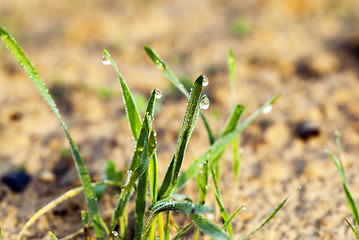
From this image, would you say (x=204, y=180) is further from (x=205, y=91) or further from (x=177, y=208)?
(x=205, y=91)

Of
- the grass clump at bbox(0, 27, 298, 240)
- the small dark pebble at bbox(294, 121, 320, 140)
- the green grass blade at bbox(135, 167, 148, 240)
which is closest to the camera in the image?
the grass clump at bbox(0, 27, 298, 240)

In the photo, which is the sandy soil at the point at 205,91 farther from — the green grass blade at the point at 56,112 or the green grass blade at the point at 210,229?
the green grass blade at the point at 210,229

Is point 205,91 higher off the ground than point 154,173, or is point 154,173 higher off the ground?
point 205,91

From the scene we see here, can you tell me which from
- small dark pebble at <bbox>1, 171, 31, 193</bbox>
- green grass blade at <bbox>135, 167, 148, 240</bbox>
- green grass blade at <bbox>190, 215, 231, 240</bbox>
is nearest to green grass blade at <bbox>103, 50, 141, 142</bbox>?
green grass blade at <bbox>135, 167, 148, 240</bbox>

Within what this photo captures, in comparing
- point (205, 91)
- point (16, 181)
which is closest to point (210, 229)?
point (16, 181)

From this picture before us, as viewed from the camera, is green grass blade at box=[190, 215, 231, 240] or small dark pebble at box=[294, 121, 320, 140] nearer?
green grass blade at box=[190, 215, 231, 240]

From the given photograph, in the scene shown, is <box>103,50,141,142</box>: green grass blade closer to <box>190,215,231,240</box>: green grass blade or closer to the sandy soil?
<box>190,215,231,240</box>: green grass blade

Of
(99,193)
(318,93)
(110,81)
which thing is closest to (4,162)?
(99,193)
